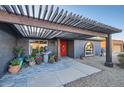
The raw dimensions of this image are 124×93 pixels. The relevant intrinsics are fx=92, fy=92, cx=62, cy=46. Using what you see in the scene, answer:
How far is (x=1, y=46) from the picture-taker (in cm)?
429

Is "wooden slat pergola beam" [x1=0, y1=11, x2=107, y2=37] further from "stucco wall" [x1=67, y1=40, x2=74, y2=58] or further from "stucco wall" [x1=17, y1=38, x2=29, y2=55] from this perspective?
"stucco wall" [x1=67, y1=40, x2=74, y2=58]

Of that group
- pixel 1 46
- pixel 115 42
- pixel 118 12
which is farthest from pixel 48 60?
pixel 115 42

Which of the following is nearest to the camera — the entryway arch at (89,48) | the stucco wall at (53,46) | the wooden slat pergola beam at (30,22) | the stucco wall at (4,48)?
the wooden slat pergola beam at (30,22)

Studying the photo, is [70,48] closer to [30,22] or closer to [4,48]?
[4,48]

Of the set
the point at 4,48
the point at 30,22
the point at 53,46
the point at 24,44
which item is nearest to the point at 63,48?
the point at 53,46

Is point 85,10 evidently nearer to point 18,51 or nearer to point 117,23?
point 117,23

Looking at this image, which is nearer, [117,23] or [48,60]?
[117,23]

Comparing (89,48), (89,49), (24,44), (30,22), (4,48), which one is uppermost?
(30,22)

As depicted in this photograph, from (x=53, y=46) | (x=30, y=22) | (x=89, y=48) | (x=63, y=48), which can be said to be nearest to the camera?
(x=30, y=22)

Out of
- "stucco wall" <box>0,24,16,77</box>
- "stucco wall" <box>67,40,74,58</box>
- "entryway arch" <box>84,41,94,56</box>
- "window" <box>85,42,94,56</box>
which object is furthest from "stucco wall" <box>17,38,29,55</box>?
"window" <box>85,42,94,56</box>

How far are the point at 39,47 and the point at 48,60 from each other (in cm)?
189

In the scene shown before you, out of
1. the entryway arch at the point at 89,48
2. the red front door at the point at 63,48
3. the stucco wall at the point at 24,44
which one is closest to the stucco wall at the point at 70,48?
the red front door at the point at 63,48

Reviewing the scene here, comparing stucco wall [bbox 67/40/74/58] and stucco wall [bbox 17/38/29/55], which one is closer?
stucco wall [bbox 17/38/29/55]

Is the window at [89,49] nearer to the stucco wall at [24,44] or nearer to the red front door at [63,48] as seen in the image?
the red front door at [63,48]
